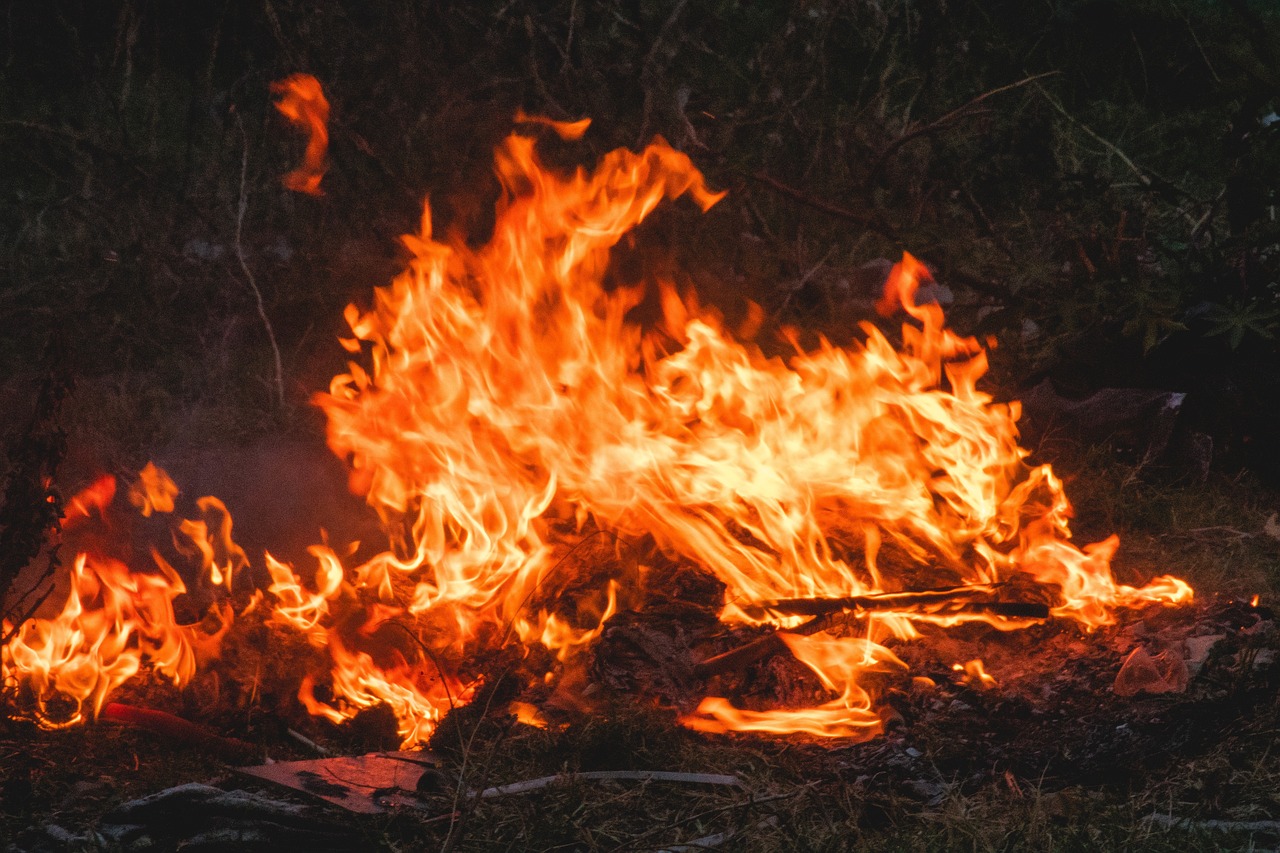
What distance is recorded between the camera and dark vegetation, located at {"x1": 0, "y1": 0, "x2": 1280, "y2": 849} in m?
5.62

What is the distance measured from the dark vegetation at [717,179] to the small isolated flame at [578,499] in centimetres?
87

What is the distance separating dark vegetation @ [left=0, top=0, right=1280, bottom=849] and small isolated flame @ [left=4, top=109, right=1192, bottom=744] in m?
0.87

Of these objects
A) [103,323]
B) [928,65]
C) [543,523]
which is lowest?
[103,323]

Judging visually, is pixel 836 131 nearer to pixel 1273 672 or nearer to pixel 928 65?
pixel 928 65

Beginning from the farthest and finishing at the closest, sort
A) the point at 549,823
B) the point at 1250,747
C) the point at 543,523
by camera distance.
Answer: the point at 543,523, the point at 1250,747, the point at 549,823

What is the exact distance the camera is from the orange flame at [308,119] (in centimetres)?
725

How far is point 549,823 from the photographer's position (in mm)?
3064

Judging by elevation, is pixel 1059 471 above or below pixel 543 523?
above

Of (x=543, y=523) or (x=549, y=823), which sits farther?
(x=543, y=523)

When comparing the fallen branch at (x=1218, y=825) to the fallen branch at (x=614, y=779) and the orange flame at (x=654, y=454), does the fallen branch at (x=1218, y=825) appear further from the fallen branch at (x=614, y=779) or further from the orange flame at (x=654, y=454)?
the orange flame at (x=654, y=454)

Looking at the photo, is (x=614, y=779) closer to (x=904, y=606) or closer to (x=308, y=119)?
(x=904, y=606)

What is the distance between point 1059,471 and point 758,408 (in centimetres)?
167

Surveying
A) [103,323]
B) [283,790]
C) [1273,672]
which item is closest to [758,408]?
[1273,672]

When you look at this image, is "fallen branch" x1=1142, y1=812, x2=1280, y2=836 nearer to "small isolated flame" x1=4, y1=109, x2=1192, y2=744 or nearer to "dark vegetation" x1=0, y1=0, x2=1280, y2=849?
"small isolated flame" x1=4, y1=109, x2=1192, y2=744
